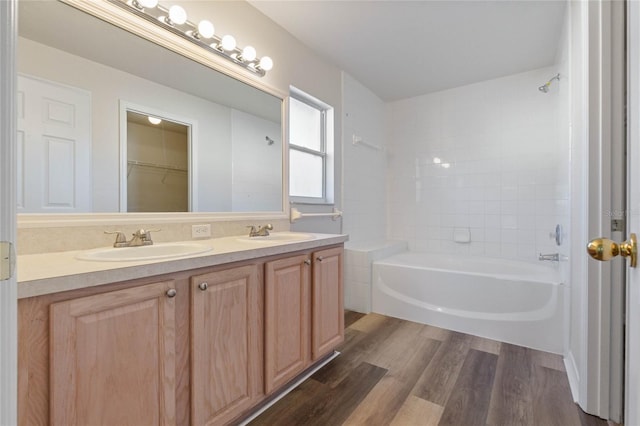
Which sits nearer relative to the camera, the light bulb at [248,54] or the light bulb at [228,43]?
the light bulb at [228,43]

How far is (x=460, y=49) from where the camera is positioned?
2.56m

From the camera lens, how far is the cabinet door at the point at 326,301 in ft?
5.63

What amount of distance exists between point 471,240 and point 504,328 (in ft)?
4.28

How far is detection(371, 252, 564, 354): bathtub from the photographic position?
210 centimetres

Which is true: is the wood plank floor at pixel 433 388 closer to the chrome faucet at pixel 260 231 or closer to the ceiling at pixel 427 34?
the chrome faucet at pixel 260 231

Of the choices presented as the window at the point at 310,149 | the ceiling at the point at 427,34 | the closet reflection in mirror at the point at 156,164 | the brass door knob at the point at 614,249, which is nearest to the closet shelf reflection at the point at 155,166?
the closet reflection in mirror at the point at 156,164

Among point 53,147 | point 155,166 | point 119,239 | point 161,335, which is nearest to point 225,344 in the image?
point 161,335

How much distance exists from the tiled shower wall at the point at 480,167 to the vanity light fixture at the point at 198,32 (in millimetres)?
2345

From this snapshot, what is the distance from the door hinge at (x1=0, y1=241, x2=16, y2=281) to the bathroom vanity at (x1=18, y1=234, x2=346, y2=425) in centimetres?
39

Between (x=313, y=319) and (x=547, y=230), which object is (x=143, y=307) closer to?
(x=313, y=319)

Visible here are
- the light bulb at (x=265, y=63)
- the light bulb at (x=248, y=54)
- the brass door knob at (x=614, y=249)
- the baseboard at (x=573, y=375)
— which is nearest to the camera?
the brass door knob at (x=614, y=249)

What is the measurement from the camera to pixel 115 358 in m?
0.90

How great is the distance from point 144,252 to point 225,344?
565 mm

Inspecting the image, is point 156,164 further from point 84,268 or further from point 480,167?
point 480,167
